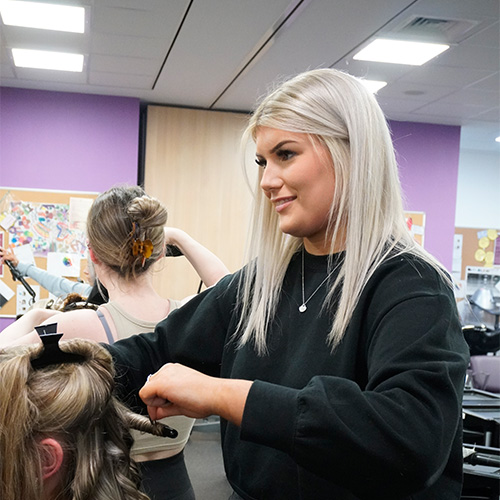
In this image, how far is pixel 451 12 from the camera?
3.49 metres

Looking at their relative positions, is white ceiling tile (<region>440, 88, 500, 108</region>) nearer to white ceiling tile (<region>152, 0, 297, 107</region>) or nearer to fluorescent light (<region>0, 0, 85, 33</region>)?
white ceiling tile (<region>152, 0, 297, 107</region>)

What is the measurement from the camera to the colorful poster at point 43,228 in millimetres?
5352

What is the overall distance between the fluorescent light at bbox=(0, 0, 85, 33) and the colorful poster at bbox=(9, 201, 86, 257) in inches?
73.5

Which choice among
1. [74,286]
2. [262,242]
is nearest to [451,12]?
[74,286]

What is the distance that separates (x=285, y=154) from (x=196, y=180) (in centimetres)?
476

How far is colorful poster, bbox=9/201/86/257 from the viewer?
5352 mm

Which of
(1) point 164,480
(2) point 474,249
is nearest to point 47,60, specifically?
(1) point 164,480

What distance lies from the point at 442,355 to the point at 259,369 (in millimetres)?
373

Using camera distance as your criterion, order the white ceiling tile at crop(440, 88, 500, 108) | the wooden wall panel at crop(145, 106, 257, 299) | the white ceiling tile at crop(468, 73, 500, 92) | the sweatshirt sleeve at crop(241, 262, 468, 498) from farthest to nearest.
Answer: the wooden wall panel at crop(145, 106, 257, 299)
the white ceiling tile at crop(440, 88, 500, 108)
the white ceiling tile at crop(468, 73, 500, 92)
the sweatshirt sleeve at crop(241, 262, 468, 498)

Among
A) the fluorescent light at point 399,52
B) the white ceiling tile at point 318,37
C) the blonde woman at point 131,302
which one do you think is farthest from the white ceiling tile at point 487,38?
the blonde woman at point 131,302

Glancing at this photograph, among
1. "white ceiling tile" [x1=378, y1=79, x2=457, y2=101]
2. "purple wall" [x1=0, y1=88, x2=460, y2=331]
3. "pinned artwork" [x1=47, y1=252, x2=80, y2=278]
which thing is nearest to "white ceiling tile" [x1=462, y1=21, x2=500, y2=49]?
"white ceiling tile" [x1=378, y1=79, x2=457, y2=101]

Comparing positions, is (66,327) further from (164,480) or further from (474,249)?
(474,249)

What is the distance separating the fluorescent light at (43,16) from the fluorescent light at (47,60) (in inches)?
20.4

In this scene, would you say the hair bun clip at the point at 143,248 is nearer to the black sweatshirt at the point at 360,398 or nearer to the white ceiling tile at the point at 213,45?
the black sweatshirt at the point at 360,398
